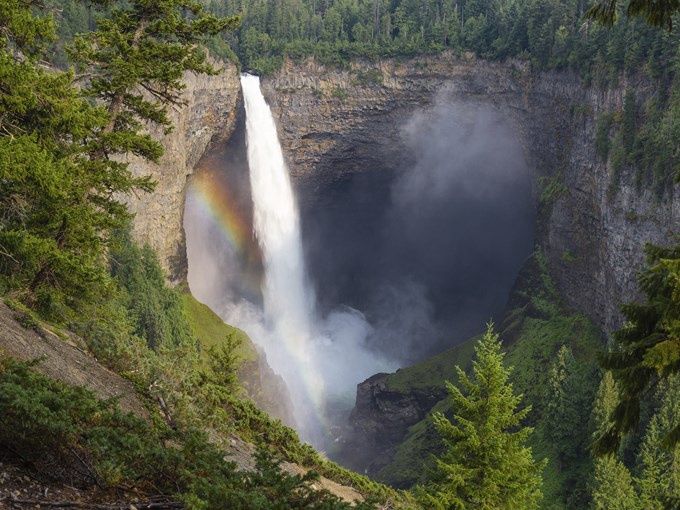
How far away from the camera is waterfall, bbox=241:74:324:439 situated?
79.7 metres

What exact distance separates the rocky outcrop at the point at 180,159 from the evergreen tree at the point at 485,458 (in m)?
48.7

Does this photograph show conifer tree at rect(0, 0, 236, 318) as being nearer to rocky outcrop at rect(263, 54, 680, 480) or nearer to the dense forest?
the dense forest

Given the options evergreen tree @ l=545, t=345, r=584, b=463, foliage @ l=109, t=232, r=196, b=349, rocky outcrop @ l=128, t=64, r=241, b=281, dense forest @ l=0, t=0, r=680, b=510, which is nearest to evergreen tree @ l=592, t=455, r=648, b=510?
dense forest @ l=0, t=0, r=680, b=510

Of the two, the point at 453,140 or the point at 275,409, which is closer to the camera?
the point at 275,409

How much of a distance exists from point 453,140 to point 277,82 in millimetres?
23604

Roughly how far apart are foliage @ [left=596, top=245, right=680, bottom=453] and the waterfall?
6950 cm

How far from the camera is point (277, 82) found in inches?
3199

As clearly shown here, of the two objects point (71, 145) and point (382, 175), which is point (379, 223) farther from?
point (71, 145)

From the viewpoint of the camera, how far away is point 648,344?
7133 millimetres

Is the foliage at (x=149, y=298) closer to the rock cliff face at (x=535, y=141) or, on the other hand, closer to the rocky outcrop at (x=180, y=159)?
the rocky outcrop at (x=180, y=159)

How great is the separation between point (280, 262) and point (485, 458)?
221 feet

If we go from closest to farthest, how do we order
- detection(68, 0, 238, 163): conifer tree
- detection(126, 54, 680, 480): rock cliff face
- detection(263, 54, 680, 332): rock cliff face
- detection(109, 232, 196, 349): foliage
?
detection(68, 0, 238, 163): conifer tree → detection(109, 232, 196, 349): foliage → detection(263, 54, 680, 332): rock cliff face → detection(126, 54, 680, 480): rock cliff face

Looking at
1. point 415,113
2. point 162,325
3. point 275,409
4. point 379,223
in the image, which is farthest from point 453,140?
point 162,325

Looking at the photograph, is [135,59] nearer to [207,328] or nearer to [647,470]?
[647,470]
